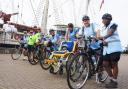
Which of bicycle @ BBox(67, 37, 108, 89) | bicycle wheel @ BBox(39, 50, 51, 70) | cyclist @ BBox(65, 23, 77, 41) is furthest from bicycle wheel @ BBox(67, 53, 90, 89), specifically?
bicycle wheel @ BBox(39, 50, 51, 70)

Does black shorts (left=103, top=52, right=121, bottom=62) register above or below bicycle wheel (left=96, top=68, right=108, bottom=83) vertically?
above

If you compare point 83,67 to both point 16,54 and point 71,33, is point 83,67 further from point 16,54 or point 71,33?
point 16,54

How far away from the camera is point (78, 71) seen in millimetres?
9445

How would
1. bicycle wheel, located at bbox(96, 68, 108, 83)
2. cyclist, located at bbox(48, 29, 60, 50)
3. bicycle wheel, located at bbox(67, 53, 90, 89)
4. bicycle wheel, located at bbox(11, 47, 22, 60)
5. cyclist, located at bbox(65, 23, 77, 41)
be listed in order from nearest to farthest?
bicycle wheel, located at bbox(67, 53, 90, 89)
bicycle wheel, located at bbox(96, 68, 108, 83)
cyclist, located at bbox(65, 23, 77, 41)
cyclist, located at bbox(48, 29, 60, 50)
bicycle wheel, located at bbox(11, 47, 22, 60)

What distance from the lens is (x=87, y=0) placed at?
3088cm

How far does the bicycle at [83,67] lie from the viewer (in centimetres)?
922

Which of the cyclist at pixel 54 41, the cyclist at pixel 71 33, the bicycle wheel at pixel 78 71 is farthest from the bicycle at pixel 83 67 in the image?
the cyclist at pixel 54 41

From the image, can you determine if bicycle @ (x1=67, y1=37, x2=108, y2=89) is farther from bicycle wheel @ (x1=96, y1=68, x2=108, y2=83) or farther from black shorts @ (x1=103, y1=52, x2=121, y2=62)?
black shorts @ (x1=103, y1=52, x2=121, y2=62)

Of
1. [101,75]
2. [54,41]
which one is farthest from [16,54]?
[101,75]

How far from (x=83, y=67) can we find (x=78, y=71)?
0.27 meters

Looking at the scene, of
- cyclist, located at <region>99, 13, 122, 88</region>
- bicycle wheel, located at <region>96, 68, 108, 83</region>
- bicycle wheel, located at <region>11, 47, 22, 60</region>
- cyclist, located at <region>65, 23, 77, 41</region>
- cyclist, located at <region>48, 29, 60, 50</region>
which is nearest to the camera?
cyclist, located at <region>99, 13, 122, 88</region>

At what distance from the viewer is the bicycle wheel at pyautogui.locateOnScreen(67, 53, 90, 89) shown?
915 centimetres

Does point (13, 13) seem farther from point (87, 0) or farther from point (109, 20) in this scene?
point (109, 20)

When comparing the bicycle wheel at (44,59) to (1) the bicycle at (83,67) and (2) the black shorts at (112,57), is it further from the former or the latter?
(2) the black shorts at (112,57)
